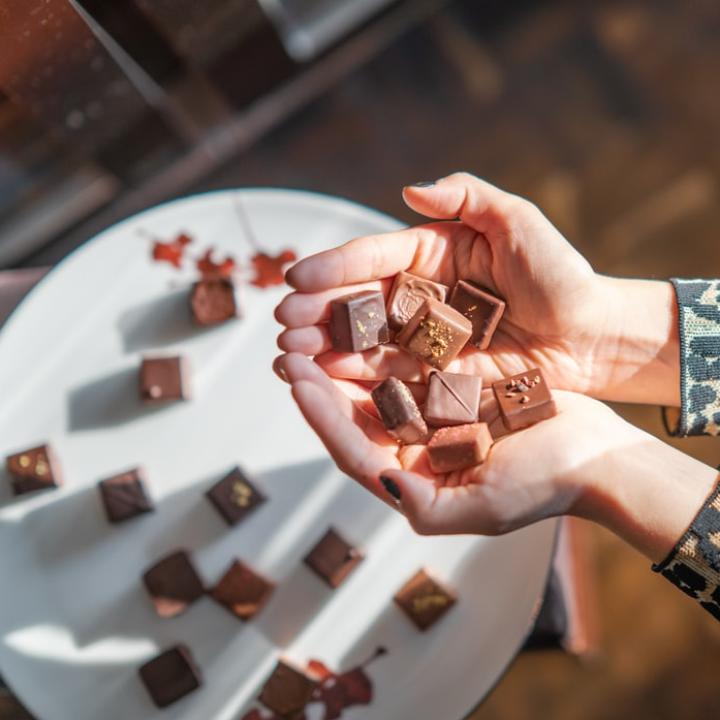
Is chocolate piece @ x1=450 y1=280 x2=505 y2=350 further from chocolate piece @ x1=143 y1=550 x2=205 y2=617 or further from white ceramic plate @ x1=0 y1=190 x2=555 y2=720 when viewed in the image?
chocolate piece @ x1=143 y1=550 x2=205 y2=617

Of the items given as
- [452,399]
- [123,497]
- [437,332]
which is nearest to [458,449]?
[452,399]

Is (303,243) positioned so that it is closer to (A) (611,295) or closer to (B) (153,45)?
(A) (611,295)

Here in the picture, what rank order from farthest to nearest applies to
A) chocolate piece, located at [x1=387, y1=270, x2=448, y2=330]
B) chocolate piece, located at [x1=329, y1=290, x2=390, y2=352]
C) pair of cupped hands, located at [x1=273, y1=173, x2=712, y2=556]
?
1. chocolate piece, located at [x1=387, y1=270, x2=448, y2=330]
2. chocolate piece, located at [x1=329, y1=290, x2=390, y2=352]
3. pair of cupped hands, located at [x1=273, y1=173, x2=712, y2=556]

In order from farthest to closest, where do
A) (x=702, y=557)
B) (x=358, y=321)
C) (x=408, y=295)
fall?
1. (x=408, y=295)
2. (x=358, y=321)
3. (x=702, y=557)

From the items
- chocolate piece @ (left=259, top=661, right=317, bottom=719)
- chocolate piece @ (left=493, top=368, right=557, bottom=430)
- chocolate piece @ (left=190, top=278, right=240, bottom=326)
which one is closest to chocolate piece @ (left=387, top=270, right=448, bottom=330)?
chocolate piece @ (left=493, top=368, right=557, bottom=430)

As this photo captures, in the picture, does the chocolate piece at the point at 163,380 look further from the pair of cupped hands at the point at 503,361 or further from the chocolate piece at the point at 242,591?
the chocolate piece at the point at 242,591

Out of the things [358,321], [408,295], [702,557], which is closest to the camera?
[702,557]

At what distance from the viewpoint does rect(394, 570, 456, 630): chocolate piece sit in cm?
162

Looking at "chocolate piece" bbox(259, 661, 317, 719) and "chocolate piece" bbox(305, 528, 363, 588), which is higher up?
"chocolate piece" bbox(305, 528, 363, 588)

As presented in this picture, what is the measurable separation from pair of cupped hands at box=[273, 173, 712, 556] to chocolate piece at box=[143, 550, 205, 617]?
17.8 inches

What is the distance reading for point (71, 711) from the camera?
1610 millimetres

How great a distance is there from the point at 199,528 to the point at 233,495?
0.12 meters

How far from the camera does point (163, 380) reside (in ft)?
5.50

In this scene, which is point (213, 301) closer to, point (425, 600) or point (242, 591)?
point (242, 591)
